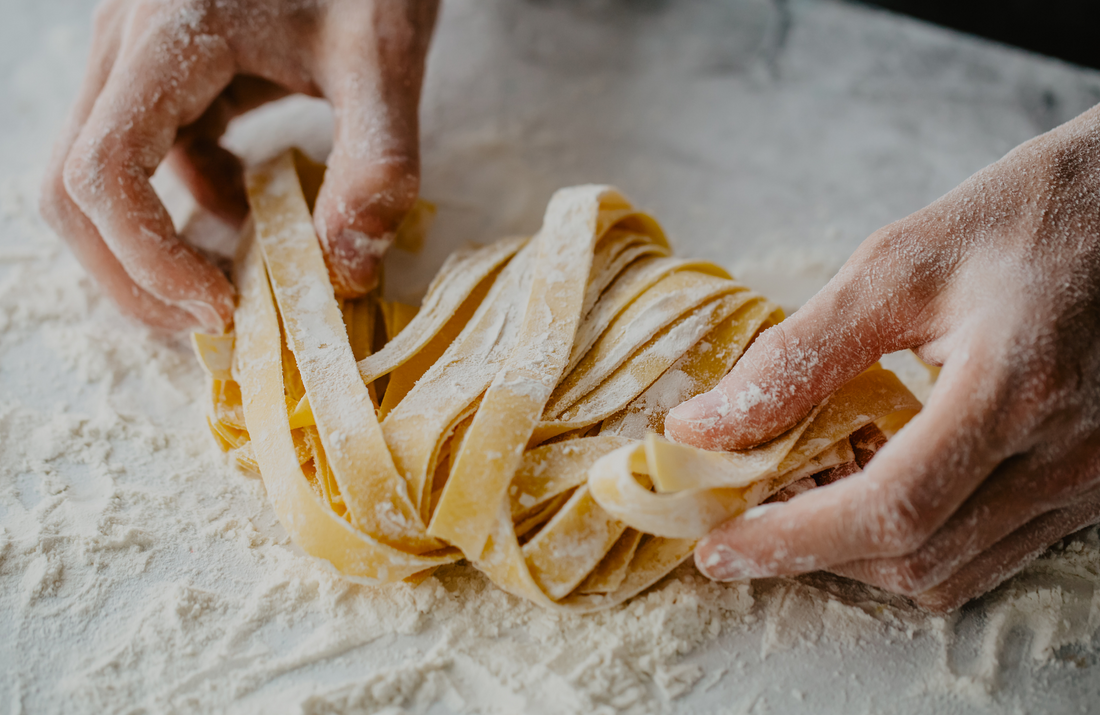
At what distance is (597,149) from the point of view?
2.46 m

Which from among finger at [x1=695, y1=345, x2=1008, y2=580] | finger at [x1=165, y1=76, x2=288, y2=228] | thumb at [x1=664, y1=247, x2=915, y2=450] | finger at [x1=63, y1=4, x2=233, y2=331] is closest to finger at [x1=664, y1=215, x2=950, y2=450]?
thumb at [x1=664, y1=247, x2=915, y2=450]

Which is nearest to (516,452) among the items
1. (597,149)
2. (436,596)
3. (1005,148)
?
(436,596)

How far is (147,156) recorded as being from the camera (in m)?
1.67

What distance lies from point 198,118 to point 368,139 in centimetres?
57

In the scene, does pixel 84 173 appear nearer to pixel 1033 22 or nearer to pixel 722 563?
pixel 722 563

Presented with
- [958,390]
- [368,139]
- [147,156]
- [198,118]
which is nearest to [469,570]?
[958,390]

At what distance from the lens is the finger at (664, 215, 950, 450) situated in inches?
49.4

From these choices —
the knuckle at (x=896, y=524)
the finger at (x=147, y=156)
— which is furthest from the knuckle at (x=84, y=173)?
the knuckle at (x=896, y=524)

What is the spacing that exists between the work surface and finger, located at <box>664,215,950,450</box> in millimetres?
309

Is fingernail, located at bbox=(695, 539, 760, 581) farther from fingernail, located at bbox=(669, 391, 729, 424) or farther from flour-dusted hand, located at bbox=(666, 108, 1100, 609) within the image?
fingernail, located at bbox=(669, 391, 729, 424)

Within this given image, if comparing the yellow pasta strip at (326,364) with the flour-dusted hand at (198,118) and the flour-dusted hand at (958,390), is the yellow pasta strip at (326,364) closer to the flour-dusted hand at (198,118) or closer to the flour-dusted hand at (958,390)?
the flour-dusted hand at (198,118)

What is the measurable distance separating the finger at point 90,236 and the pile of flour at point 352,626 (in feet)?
1.35

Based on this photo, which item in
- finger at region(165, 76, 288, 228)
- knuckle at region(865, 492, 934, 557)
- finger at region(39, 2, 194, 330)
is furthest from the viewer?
finger at region(165, 76, 288, 228)

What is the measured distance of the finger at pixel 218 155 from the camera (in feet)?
6.57
